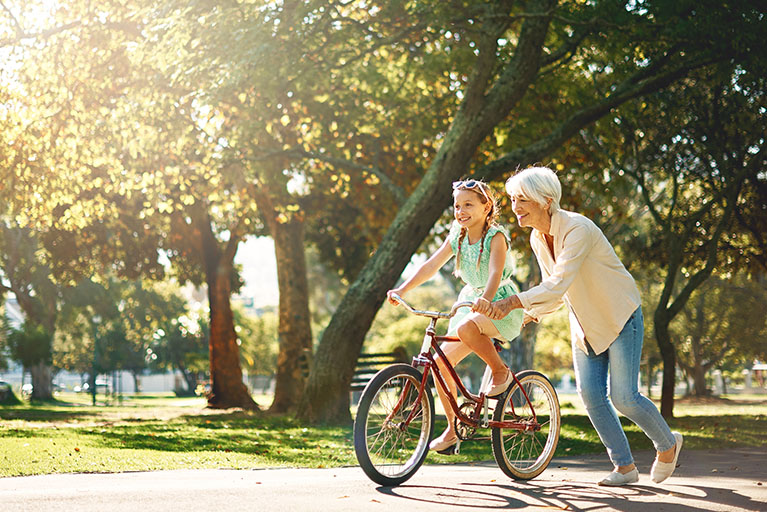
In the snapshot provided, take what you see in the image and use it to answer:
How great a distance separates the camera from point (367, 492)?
18.1 ft

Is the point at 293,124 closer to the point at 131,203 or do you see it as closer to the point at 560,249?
the point at 131,203

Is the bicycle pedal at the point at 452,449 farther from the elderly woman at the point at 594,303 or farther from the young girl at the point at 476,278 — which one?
the elderly woman at the point at 594,303

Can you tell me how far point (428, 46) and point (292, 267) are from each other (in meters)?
5.87

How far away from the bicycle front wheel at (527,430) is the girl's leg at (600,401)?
1.94 ft

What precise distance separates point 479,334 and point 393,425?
0.80 m

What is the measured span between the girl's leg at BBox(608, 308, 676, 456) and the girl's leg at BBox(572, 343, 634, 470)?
0.12 m

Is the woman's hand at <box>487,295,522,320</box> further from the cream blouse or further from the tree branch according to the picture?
the tree branch

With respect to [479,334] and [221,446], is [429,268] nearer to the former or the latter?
[479,334]

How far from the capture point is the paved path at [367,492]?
501 centimetres

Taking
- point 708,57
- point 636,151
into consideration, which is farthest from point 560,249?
point 636,151

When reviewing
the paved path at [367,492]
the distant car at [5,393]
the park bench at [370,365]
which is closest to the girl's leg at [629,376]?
the paved path at [367,492]

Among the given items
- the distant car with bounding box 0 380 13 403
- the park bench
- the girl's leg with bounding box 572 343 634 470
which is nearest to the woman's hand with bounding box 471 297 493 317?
the girl's leg with bounding box 572 343 634 470

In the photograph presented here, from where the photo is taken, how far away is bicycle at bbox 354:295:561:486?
5.60 metres

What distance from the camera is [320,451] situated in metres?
9.11
